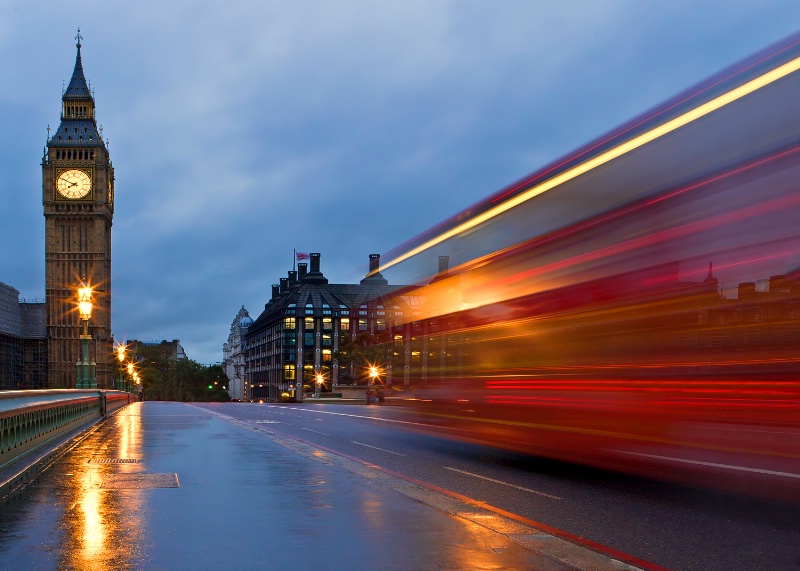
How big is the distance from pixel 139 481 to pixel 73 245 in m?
146

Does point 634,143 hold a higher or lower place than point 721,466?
higher

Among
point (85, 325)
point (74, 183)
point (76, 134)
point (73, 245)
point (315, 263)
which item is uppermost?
point (76, 134)

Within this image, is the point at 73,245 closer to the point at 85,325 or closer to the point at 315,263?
the point at 315,263

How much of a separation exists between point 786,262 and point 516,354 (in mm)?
7602

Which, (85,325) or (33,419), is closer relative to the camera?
(33,419)

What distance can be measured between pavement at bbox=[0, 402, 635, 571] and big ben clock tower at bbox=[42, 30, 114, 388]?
5411 inches

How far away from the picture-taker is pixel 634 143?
1338cm

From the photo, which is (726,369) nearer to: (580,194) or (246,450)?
(580,194)

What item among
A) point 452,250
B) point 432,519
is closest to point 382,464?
point 452,250

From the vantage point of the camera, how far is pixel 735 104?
1101 centimetres

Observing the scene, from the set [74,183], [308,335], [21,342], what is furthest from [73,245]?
[308,335]

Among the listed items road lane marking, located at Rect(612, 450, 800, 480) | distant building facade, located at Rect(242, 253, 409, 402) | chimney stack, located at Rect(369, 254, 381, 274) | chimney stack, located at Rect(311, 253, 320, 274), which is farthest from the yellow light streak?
chimney stack, located at Rect(311, 253, 320, 274)

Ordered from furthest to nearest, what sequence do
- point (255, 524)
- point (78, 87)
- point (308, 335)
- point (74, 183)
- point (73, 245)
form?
point (78, 87)
point (74, 183)
point (73, 245)
point (308, 335)
point (255, 524)

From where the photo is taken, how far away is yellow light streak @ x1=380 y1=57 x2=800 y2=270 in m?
10.4
